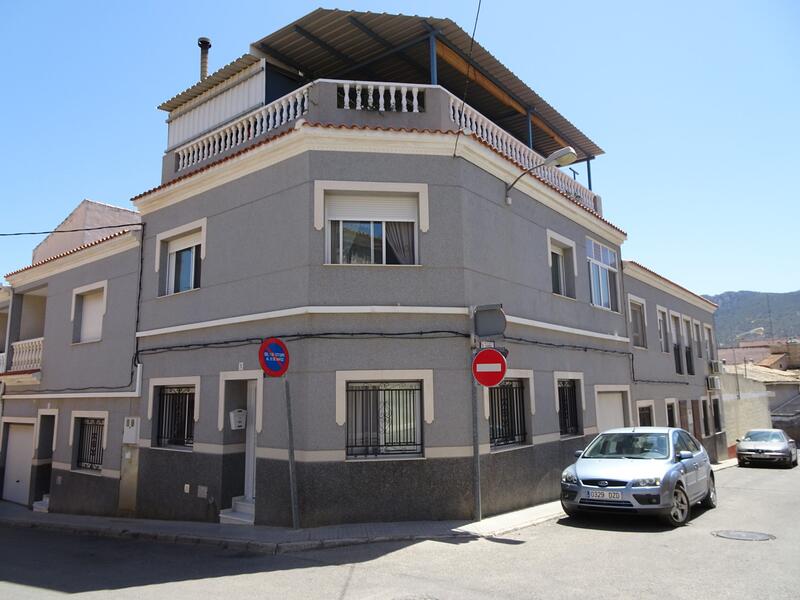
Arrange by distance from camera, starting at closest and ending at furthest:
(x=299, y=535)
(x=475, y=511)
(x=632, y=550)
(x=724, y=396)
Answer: (x=632, y=550) → (x=299, y=535) → (x=475, y=511) → (x=724, y=396)

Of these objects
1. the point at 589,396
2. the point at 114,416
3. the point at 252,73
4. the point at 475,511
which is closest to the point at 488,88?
the point at 252,73

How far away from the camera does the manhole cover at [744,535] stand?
26.8ft

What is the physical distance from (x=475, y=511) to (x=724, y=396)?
22363 mm

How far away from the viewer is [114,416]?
1325 centimetres

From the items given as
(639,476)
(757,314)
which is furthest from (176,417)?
(757,314)

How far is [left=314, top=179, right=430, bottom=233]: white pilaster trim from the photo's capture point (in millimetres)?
9723

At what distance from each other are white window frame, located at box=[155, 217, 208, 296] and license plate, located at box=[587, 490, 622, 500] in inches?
338

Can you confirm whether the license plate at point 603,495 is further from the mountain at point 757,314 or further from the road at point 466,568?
the mountain at point 757,314

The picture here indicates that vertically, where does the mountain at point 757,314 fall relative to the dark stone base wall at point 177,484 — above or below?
above

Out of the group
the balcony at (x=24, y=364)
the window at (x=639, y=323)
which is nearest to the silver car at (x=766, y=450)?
the window at (x=639, y=323)

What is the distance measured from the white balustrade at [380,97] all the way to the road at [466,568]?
748 centimetres

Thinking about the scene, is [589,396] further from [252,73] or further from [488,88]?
[252,73]

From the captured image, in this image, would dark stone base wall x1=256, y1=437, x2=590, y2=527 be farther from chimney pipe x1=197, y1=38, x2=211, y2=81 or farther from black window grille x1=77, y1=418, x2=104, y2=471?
chimney pipe x1=197, y1=38, x2=211, y2=81

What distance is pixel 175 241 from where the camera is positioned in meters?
12.5
